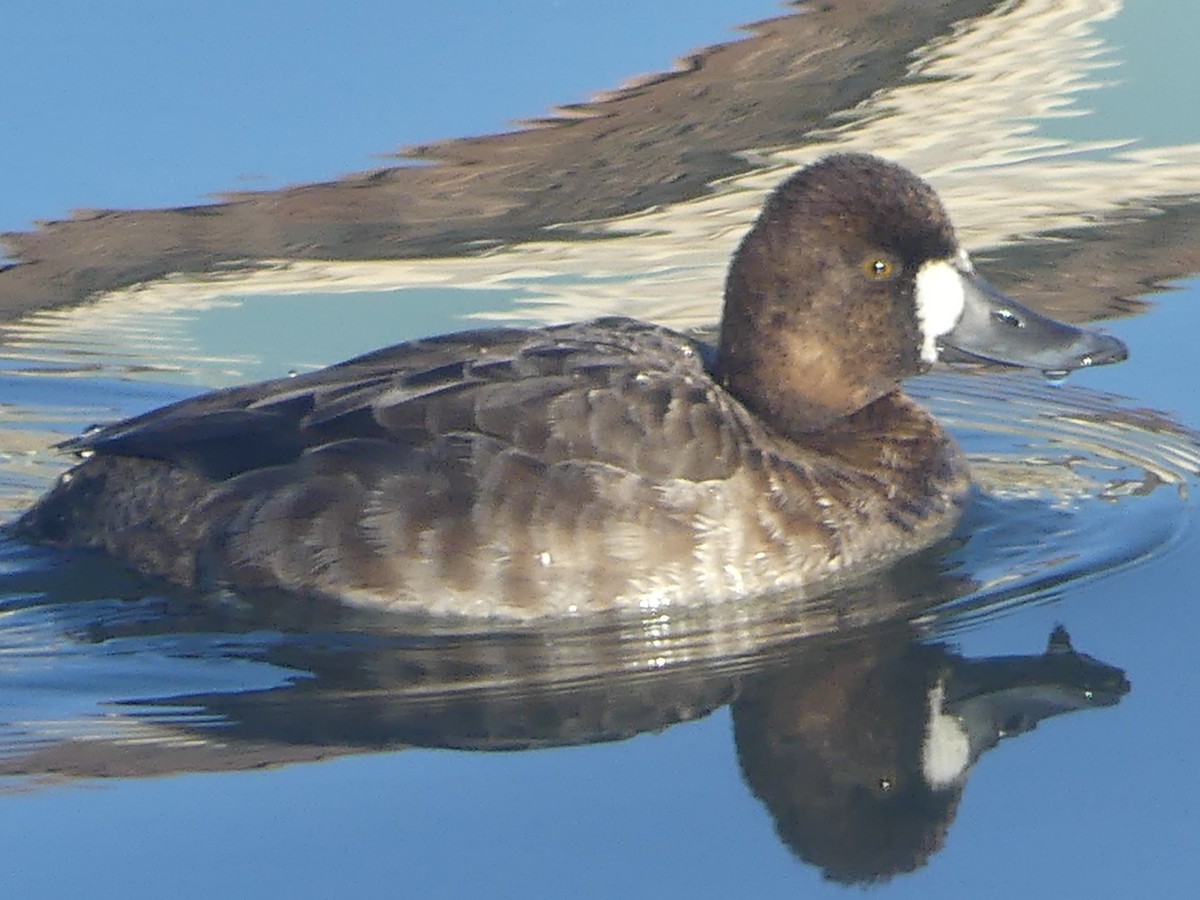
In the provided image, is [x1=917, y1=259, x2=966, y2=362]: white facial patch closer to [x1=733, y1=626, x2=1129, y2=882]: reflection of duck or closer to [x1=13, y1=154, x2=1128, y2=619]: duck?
[x1=13, y1=154, x2=1128, y2=619]: duck

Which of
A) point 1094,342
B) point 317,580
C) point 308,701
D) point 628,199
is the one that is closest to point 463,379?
point 317,580

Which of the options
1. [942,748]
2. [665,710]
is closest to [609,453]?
[665,710]

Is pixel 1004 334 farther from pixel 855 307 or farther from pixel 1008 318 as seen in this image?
pixel 855 307

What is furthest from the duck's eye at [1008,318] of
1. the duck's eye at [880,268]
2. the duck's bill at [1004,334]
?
the duck's eye at [880,268]

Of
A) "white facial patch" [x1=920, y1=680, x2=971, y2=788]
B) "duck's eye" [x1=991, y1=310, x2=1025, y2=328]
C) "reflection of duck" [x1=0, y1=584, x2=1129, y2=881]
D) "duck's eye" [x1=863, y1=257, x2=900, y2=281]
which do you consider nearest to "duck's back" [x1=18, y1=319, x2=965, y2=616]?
"reflection of duck" [x1=0, y1=584, x2=1129, y2=881]

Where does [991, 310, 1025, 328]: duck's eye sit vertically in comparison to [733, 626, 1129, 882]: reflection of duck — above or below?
above

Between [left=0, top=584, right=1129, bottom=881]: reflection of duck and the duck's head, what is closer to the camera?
[left=0, top=584, right=1129, bottom=881]: reflection of duck

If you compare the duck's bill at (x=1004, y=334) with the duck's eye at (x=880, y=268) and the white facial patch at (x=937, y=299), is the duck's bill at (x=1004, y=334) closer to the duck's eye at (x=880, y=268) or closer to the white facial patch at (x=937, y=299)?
the white facial patch at (x=937, y=299)

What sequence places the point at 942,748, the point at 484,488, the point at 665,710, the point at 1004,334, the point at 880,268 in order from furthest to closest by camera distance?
the point at 1004,334 < the point at 880,268 < the point at 484,488 < the point at 665,710 < the point at 942,748
